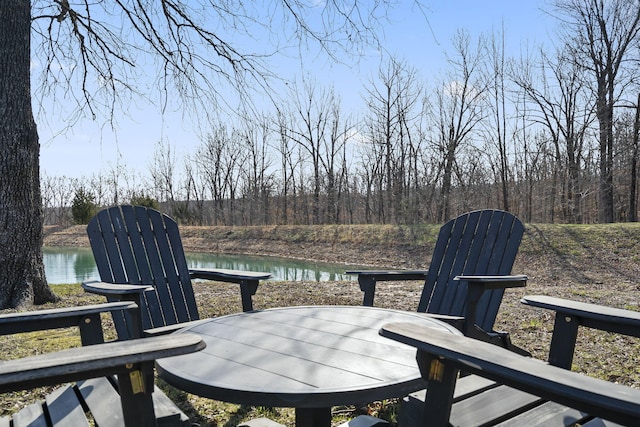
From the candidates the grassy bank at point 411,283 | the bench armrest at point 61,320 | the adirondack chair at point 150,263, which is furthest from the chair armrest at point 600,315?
the bench armrest at point 61,320

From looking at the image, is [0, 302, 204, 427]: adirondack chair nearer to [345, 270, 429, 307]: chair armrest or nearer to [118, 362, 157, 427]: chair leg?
[118, 362, 157, 427]: chair leg

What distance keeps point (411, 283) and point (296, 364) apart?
6665 millimetres

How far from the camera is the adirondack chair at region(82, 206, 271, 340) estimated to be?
2645mm

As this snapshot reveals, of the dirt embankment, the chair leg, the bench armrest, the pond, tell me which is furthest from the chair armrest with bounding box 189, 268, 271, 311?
the dirt embankment

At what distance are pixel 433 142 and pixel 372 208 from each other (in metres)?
6.69

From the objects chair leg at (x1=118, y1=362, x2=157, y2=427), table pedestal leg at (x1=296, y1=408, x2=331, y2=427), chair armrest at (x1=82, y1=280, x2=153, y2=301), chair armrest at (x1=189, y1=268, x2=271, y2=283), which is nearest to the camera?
chair leg at (x1=118, y1=362, x2=157, y2=427)

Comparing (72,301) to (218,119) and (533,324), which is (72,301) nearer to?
(218,119)

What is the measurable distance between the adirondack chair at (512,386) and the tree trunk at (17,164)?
15.9 ft

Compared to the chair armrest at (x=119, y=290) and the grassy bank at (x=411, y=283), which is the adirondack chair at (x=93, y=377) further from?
the grassy bank at (x=411, y=283)

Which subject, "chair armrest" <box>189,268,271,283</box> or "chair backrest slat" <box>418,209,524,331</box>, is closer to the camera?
"chair armrest" <box>189,268,271,283</box>

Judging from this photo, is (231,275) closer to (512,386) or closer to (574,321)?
(574,321)

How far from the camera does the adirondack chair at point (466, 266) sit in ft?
8.59

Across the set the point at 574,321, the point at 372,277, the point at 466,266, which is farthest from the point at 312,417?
the point at 466,266

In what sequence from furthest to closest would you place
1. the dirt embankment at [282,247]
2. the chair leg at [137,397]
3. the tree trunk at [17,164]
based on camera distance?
1. the dirt embankment at [282,247]
2. the tree trunk at [17,164]
3. the chair leg at [137,397]
